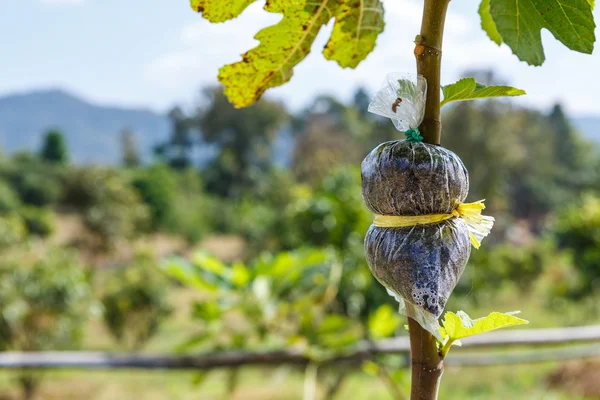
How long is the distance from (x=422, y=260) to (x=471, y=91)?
105mm

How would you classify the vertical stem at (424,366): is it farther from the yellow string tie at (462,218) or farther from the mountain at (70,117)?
the mountain at (70,117)

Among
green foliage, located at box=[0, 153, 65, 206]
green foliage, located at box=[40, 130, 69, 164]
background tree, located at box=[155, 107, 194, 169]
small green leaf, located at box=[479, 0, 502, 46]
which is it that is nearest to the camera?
small green leaf, located at box=[479, 0, 502, 46]

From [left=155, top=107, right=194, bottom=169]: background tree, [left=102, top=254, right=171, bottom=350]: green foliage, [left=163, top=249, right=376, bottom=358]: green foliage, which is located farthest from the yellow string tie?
[left=155, top=107, right=194, bottom=169]: background tree

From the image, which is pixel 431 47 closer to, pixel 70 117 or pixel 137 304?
pixel 137 304

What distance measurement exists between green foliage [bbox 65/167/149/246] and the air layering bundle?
395 inches

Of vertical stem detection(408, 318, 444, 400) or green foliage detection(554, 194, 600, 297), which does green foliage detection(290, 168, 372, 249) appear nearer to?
vertical stem detection(408, 318, 444, 400)

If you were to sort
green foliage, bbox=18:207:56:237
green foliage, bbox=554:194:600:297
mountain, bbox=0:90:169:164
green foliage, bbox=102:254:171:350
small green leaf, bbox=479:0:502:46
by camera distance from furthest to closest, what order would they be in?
mountain, bbox=0:90:169:164 < green foliage, bbox=18:207:56:237 < green foliage, bbox=102:254:171:350 < green foliage, bbox=554:194:600:297 < small green leaf, bbox=479:0:502:46

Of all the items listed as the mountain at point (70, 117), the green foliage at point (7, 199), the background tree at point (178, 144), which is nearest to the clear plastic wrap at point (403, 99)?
the green foliage at point (7, 199)

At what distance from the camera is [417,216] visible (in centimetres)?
31

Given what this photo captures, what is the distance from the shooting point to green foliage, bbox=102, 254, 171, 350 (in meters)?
5.06

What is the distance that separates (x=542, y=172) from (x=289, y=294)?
1386 cm

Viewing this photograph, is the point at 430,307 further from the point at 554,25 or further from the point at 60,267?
the point at 60,267

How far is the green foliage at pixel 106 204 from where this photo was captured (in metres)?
9.85

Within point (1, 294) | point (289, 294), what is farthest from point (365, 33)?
point (1, 294)
